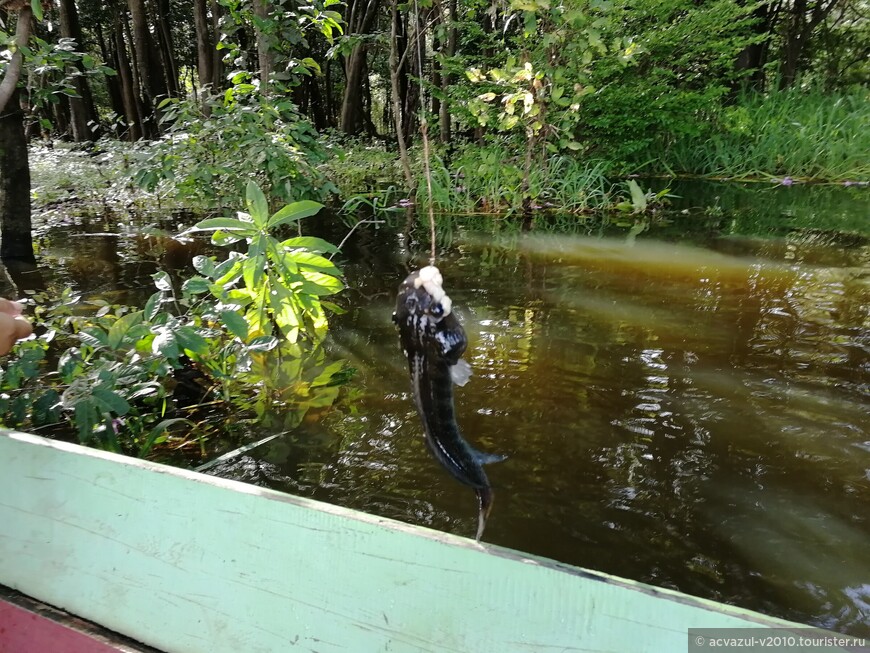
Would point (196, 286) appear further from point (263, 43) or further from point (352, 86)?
point (352, 86)

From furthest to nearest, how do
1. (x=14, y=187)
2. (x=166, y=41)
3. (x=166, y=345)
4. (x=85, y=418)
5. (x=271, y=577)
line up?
(x=166, y=41)
(x=14, y=187)
(x=166, y=345)
(x=85, y=418)
(x=271, y=577)

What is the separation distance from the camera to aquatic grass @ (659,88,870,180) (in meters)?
10.2

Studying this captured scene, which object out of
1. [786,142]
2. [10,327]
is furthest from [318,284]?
[786,142]

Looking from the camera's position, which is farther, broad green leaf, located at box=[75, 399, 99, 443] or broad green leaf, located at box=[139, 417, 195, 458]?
broad green leaf, located at box=[139, 417, 195, 458]

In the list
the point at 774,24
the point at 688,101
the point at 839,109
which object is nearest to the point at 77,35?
the point at 688,101

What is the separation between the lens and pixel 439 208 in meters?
8.48

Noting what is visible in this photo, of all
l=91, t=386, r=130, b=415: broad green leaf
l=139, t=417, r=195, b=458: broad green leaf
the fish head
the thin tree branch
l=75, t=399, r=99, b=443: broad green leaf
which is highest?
the thin tree branch

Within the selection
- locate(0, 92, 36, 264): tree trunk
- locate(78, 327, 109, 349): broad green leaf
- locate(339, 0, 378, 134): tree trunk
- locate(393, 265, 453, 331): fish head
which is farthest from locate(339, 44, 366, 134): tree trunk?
locate(393, 265, 453, 331): fish head

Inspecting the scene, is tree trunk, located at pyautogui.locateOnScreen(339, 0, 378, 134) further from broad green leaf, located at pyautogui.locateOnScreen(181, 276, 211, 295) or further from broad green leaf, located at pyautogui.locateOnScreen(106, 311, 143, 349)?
broad green leaf, located at pyautogui.locateOnScreen(106, 311, 143, 349)

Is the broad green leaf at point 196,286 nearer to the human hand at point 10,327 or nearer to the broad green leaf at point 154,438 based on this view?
the broad green leaf at point 154,438

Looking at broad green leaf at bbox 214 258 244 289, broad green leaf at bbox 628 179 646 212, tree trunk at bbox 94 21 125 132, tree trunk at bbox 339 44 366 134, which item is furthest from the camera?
tree trunk at bbox 94 21 125 132

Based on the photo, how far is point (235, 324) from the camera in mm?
2729

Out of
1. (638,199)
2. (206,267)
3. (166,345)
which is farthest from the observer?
(638,199)

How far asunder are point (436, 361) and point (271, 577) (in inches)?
25.2
